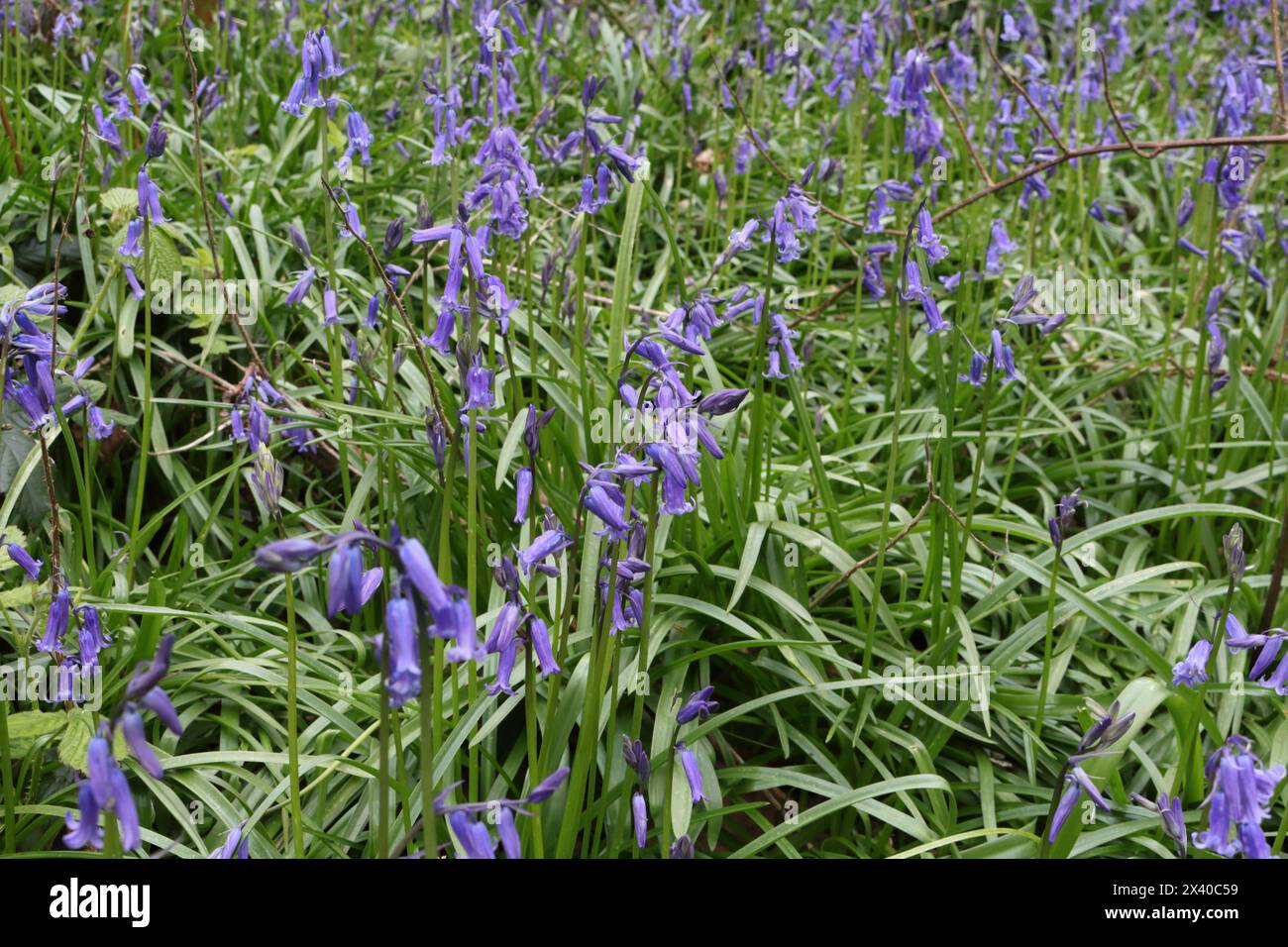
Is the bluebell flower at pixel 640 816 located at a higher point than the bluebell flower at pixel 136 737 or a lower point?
lower

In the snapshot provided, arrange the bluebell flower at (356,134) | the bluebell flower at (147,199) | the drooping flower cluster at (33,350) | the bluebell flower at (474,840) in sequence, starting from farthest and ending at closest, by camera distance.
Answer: the bluebell flower at (356,134) < the bluebell flower at (147,199) < the drooping flower cluster at (33,350) < the bluebell flower at (474,840)

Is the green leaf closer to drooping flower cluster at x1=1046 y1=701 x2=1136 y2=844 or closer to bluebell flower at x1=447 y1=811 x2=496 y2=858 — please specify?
bluebell flower at x1=447 y1=811 x2=496 y2=858

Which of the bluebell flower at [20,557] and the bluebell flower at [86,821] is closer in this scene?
the bluebell flower at [86,821]

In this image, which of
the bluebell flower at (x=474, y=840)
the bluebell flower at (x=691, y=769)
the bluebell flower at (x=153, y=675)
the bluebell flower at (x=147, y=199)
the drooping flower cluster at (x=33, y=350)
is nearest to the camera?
the bluebell flower at (x=153, y=675)

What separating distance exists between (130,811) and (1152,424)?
4.39m

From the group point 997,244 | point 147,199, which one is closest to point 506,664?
point 147,199

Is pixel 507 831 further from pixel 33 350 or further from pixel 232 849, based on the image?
pixel 33 350

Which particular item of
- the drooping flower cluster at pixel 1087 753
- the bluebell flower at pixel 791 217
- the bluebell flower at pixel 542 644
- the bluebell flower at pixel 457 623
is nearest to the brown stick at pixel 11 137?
the bluebell flower at pixel 791 217

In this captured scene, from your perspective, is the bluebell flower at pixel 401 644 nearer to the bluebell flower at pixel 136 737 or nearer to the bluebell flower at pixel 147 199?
the bluebell flower at pixel 136 737

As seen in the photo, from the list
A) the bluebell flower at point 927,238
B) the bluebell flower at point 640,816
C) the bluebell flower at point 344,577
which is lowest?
the bluebell flower at point 640,816

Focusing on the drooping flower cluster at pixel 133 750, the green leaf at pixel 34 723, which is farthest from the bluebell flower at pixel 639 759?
the green leaf at pixel 34 723
